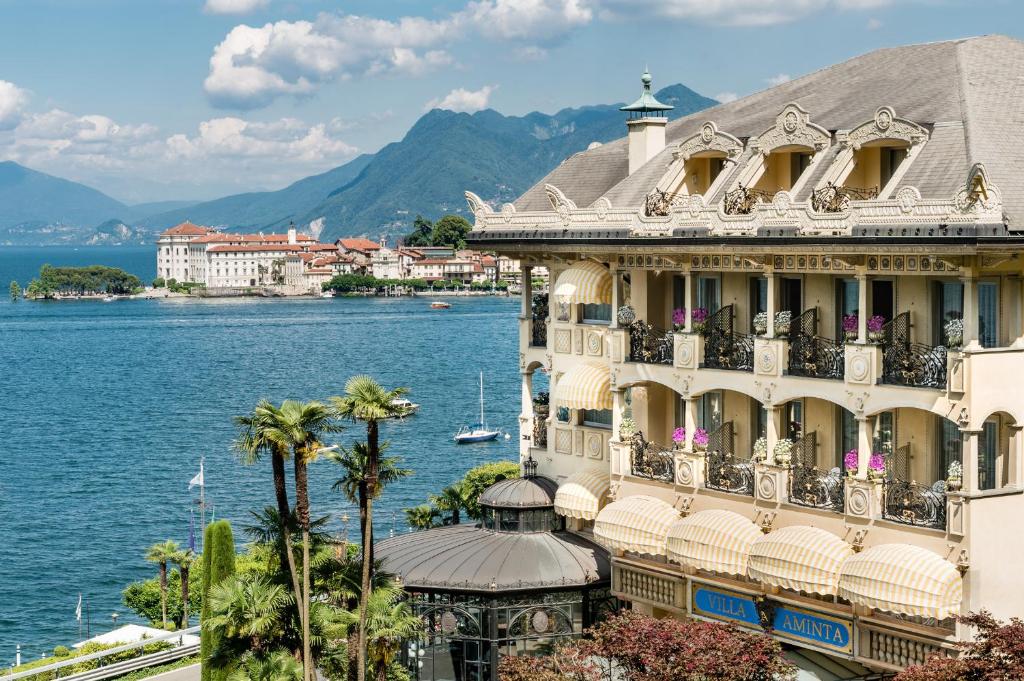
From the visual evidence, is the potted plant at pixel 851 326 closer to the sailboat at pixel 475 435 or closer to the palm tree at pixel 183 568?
the palm tree at pixel 183 568

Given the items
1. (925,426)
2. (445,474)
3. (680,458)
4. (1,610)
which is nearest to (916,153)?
(925,426)

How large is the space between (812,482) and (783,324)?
348 cm

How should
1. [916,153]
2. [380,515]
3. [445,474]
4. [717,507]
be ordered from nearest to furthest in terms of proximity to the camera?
1. [916,153]
2. [717,507]
3. [380,515]
4. [445,474]

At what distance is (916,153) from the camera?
32375mm

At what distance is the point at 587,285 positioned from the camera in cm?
3981

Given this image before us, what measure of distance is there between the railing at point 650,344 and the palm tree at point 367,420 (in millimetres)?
7520

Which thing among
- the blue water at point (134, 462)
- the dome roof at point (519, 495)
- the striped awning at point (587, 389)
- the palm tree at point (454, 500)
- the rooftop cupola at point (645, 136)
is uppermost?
the rooftop cupola at point (645, 136)

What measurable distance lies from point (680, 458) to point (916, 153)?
8.90 meters

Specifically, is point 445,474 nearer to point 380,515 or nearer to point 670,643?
point 380,515

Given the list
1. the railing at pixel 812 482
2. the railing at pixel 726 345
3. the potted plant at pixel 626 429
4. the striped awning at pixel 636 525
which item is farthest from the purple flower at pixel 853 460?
the potted plant at pixel 626 429

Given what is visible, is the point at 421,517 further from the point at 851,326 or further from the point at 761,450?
the point at 851,326

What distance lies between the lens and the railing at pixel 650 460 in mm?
37344

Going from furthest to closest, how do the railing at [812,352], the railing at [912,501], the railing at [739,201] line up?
1. the railing at [739,201]
2. the railing at [812,352]
3. the railing at [912,501]

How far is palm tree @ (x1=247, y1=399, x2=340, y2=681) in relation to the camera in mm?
31641
